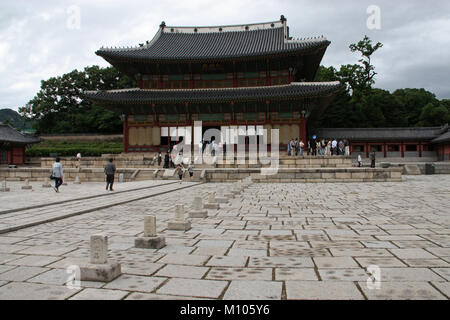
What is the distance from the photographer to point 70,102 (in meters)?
55.9

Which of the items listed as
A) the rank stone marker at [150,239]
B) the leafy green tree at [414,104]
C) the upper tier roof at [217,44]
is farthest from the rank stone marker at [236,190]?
the leafy green tree at [414,104]

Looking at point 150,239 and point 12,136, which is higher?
point 12,136

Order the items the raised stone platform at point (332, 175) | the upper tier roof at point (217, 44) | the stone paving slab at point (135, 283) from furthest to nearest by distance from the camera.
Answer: the upper tier roof at point (217, 44)
the raised stone platform at point (332, 175)
the stone paving slab at point (135, 283)

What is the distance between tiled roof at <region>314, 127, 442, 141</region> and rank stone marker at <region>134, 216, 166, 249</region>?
105 feet

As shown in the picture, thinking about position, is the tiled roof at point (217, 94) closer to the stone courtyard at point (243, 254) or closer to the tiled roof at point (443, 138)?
the tiled roof at point (443, 138)

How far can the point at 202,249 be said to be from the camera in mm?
5066

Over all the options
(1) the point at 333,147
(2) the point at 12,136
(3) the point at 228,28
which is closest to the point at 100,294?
(1) the point at 333,147

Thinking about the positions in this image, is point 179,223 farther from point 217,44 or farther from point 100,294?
point 217,44

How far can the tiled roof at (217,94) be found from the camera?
2502 cm

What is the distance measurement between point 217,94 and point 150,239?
23515 millimetres

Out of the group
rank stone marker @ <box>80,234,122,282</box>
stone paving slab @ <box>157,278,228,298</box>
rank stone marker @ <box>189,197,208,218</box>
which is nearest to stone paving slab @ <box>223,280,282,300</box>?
stone paving slab @ <box>157,278,228,298</box>

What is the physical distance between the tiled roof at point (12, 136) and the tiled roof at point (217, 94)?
1286cm

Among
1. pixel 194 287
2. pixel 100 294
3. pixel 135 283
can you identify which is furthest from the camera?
pixel 135 283
